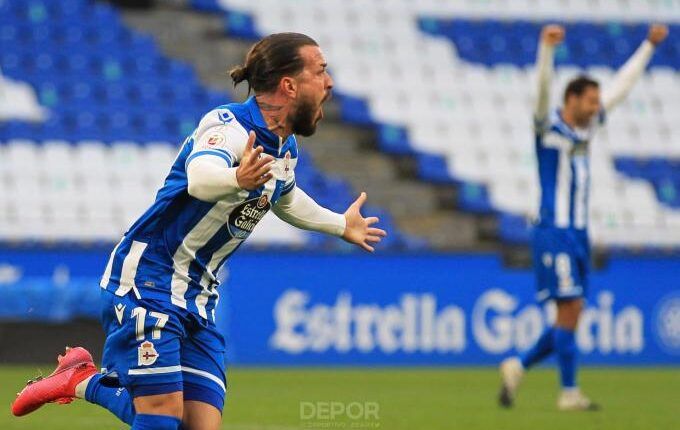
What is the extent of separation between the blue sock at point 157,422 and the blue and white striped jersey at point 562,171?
16.8ft

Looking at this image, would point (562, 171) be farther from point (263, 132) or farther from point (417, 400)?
point (263, 132)

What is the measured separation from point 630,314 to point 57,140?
6.71 meters

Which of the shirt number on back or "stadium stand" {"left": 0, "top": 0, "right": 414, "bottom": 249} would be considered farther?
"stadium stand" {"left": 0, "top": 0, "right": 414, "bottom": 249}

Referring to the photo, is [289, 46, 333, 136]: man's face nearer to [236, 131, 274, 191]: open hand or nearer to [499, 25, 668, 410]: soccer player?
[236, 131, 274, 191]: open hand

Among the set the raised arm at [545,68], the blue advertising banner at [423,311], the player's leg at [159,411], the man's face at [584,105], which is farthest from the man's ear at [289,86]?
the blue advertising banner at [423,311]

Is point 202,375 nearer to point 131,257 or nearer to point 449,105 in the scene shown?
point 131,257

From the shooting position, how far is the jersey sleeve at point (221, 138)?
446cm

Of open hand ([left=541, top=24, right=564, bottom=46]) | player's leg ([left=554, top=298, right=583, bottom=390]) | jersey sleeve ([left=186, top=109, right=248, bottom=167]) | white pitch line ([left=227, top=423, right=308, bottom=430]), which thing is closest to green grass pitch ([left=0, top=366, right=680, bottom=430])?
white pitch line ([left=227, top=423, right=308, bottom=430])

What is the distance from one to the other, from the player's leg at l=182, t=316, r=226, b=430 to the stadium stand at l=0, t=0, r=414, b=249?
813 cm

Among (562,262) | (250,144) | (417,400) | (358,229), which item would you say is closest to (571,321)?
(562,262)

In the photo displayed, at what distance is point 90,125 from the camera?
1537 centimetres

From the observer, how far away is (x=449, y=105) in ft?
56.7

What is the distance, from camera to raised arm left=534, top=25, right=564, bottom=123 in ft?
27.3

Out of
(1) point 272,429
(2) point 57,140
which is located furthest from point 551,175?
(2) point 57,140
